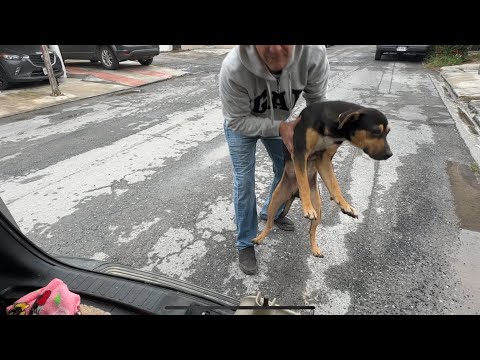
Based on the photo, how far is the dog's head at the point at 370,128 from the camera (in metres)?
1.39

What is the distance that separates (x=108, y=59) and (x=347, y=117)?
503 inches

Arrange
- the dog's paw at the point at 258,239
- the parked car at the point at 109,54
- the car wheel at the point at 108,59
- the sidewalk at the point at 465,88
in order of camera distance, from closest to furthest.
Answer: the dog's paw at the point at 258,239 → the sidewalk at the point at 465,88 → the parked car at the point at 109,54 → the car wheel at the point at 108,59

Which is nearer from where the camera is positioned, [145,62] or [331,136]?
[331,136]

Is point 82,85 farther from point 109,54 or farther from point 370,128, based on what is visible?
point 370,128

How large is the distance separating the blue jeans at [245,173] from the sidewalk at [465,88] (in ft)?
17.5

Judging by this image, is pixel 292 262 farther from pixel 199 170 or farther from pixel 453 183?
pixel 453 183

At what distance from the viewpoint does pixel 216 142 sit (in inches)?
220

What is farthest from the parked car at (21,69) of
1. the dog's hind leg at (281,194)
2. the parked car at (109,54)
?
the dog's hind leg at (281,194)

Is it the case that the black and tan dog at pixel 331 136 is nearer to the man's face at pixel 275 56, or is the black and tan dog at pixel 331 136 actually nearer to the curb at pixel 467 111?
the man's face at pixel 275 56

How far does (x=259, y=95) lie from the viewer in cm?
208

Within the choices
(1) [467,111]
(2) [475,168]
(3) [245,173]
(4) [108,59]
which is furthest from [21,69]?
(1) [467,111]

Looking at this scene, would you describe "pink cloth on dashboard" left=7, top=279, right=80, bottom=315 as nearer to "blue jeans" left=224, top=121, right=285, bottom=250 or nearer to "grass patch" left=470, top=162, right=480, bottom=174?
"blue jeans" left=224, top=121, right=285, bottom=250
